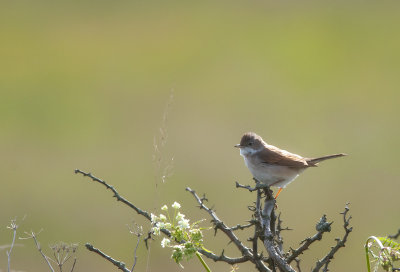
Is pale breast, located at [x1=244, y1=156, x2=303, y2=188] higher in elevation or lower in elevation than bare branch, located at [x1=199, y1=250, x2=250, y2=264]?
higher

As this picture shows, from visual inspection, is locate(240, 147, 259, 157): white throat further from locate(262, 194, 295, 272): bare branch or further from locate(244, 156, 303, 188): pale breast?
locate(262, 194, 295, 272): bare branch

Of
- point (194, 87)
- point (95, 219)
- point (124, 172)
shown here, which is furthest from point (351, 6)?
point (95, 219)

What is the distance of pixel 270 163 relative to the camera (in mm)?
6289

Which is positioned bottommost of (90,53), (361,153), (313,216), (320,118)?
(313,216)

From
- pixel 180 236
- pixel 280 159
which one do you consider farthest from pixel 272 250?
pixel 280 159

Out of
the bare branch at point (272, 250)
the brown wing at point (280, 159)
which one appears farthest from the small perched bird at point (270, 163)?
the bare branch at point (272, 250)

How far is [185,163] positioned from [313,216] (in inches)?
132

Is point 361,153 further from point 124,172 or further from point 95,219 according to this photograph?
point 95,219

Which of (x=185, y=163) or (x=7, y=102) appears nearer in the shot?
(x=185, y=163)

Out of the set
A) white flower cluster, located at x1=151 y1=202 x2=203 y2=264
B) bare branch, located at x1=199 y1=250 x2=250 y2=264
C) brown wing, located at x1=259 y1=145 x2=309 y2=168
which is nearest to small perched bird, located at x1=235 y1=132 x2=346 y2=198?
brown wing, located at x1=259 y1=145 x2=309 y2=168

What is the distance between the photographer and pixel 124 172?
1489 cm

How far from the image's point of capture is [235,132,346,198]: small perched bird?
6238 millimetres

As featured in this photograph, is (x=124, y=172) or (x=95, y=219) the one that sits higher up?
(x=124, y=172)

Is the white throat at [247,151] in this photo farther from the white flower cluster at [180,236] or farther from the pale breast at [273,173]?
the white flower cluster at [180,236]
